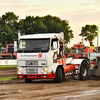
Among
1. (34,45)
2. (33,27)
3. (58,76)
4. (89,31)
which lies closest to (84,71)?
(58,76)

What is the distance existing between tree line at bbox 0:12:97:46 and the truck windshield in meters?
55.9

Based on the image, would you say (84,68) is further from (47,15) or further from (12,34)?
(47,15)

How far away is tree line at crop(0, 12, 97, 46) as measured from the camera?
85.9 m

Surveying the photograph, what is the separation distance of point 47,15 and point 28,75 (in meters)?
88.4

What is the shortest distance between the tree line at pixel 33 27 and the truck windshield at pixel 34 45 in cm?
5588

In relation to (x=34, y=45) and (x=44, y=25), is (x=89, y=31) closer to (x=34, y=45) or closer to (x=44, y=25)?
(x=44, y=25)

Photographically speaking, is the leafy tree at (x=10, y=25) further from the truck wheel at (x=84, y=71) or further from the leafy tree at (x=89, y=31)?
the truck wheel at (x=84, y=71)

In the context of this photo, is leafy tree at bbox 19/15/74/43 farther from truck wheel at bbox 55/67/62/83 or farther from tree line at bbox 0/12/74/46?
truck wheel at bbox 55/67/62/83

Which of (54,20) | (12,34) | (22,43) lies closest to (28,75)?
(22,43)

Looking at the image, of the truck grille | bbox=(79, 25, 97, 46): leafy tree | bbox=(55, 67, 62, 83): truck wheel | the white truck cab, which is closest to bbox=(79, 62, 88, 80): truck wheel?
the white truck cab

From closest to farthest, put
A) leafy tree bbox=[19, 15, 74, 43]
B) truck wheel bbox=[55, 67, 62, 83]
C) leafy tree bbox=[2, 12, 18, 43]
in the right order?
truck wheel bbox=[55, 67, 62, 83] → leafy tree bbox=[2, 12, 18, 43] → leafy tree bbox=[19, 15, 74, 43]

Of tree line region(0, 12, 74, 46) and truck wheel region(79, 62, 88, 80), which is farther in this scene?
tree line region(0, 12, 74, 46)

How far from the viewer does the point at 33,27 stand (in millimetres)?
94875

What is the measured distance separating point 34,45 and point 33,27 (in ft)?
257
